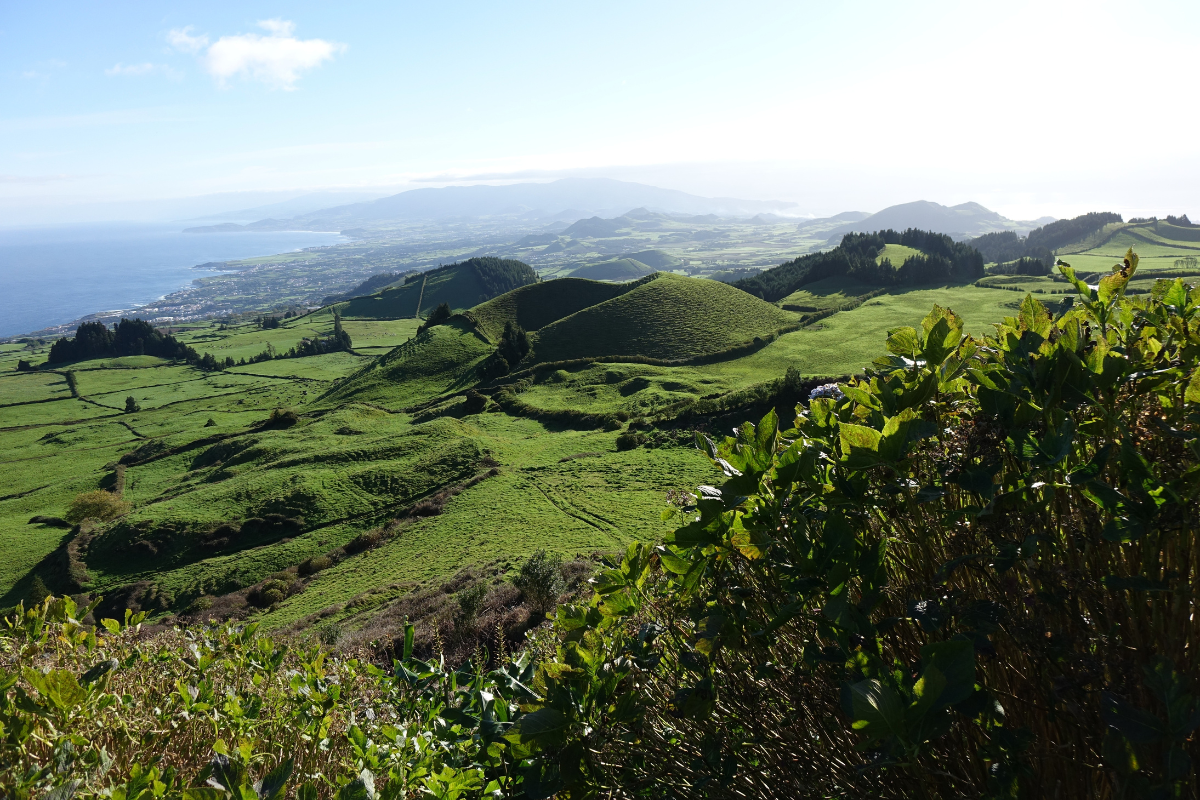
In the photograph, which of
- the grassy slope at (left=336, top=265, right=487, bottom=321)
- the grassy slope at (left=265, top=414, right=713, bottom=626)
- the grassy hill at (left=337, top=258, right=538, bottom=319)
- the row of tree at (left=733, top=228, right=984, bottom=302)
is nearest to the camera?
the grassy slope at (left=265, top=414, right=713, bottom=626)

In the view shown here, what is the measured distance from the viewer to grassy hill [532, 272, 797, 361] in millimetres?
69625

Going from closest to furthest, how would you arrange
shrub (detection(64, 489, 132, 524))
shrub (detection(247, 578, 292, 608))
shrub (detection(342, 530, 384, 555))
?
shrub (detection(247, 578, 292, 608)) → shrub (detection(342, 530, 384, 555)) → shrub (detection(64, 489, 132, 524))

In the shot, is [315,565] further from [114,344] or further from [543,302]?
[114,344]

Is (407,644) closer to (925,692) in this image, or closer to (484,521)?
(925,692)

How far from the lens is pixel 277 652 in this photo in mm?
2918

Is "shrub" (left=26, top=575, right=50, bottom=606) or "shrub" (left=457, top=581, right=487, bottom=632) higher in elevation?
Result: "shrub" (left=457, top=581, right=487, bottom=632)

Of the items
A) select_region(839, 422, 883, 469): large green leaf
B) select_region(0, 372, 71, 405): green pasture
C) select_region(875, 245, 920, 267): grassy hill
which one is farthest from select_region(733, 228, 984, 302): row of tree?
select_region(0, 372, 71, 405): green pasture

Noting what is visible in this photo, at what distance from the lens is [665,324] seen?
73688 millimetres

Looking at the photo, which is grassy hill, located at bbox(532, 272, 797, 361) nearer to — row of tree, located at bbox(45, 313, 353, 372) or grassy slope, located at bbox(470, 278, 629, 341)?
grassy slope, located at bbox(470, 278, 629, 341)

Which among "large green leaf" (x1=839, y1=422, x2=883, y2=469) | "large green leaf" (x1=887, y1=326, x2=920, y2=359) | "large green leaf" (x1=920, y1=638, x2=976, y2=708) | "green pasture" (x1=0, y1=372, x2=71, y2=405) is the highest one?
"large green leaf" (x1=887, y1=326, x2=920, y2=359)

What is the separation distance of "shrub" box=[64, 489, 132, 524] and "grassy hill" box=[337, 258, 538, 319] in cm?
9733

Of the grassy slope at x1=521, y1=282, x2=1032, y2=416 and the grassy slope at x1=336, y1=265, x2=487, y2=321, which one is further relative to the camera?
the grassy slope at x1=336, y1=265, x2=487, y2=321

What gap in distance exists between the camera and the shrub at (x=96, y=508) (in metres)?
39.2

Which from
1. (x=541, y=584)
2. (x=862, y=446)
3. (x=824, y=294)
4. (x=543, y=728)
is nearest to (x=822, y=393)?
(x=862, y=446)
